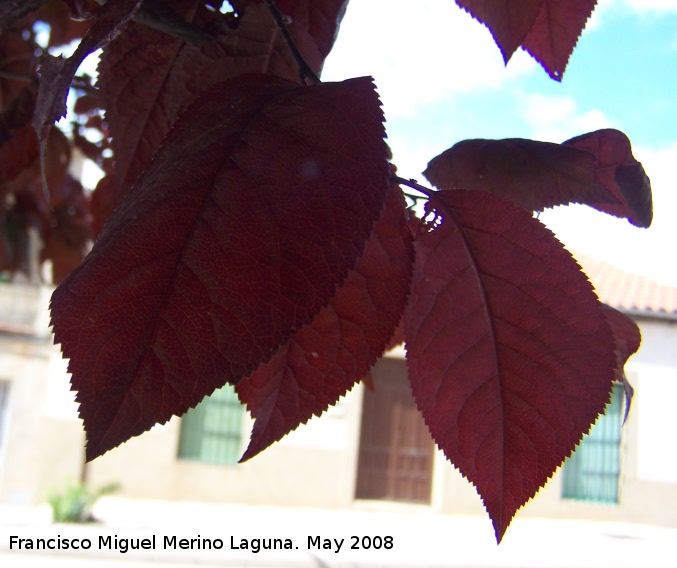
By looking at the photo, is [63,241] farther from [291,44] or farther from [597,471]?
[597,471]

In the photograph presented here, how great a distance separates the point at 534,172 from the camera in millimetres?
326

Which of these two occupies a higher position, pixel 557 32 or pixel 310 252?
pixel 557 32

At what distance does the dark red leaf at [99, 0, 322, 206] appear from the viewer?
32 centimetres

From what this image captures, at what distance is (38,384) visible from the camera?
6.68m

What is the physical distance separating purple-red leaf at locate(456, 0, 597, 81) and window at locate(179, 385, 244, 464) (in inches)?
261

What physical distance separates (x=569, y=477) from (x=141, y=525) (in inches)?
164

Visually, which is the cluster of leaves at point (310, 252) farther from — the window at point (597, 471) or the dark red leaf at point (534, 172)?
the window at point (597, 471)

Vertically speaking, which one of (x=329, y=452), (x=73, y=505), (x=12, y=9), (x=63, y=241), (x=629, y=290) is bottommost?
(x=73, y=505)

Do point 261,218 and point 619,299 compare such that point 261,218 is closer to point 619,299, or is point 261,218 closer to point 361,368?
point 361,368

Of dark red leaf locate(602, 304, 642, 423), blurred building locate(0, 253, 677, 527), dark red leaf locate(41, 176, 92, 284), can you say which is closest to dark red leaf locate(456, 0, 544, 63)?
dark red leaf locate(602, 304, 642, 423)

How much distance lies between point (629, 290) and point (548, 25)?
715 centimetres

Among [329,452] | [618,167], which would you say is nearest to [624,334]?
[618,167]

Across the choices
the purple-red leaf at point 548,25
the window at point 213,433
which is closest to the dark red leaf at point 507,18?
the purple-red leaf at point 548,25

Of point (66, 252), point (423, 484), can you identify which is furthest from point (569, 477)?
point (66, 252)
